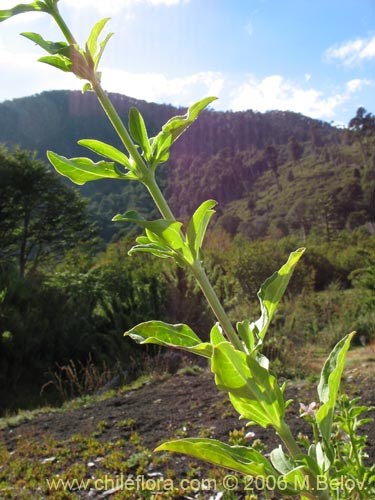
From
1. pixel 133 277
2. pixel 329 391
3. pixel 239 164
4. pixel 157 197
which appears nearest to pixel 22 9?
pixel 157 197

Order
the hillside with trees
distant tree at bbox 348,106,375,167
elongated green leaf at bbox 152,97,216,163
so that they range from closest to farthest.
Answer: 1. elongated green leaf at bbox 152,97,216,163
2. the hillside with trees
3. distant tree at bbox 348,106,375,167

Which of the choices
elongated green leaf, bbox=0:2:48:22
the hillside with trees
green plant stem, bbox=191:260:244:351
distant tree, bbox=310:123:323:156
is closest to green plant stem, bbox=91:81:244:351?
green plant stem, bbox=191:260:244:351

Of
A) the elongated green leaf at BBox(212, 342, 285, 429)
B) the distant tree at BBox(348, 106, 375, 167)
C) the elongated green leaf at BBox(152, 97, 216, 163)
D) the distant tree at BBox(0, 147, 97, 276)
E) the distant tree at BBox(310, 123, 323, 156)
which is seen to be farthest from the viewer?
the distant tree at BBox(310, 123, 323, 156)

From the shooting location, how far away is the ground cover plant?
0.71 metres

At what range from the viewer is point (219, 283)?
998 centimetres

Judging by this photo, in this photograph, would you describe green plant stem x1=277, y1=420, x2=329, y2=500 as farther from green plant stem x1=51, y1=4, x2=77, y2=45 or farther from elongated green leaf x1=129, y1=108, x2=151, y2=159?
green plant stem x1=51, y1=4, x2=77, y2=45

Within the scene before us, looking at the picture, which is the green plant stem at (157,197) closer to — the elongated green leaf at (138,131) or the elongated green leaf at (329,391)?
the elongated green leaf at (138,131)

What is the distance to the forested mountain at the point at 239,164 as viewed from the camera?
132ft

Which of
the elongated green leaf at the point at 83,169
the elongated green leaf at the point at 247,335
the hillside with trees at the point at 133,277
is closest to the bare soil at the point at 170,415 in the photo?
the hillside with trees at the point at 133,277

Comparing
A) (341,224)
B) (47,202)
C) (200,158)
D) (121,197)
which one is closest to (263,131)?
(200,158)

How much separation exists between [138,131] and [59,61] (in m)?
0.19

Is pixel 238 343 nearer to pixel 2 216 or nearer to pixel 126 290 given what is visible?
pixel 126 290

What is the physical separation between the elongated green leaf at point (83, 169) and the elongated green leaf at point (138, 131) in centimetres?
7

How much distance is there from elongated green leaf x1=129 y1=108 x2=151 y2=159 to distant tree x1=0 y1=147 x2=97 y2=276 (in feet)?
52.1
